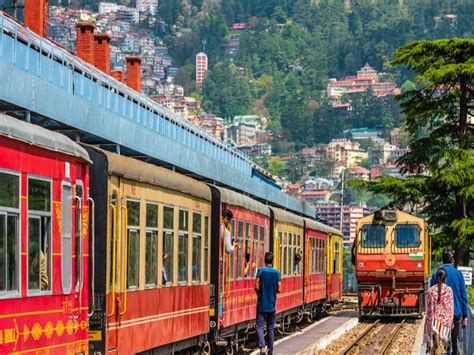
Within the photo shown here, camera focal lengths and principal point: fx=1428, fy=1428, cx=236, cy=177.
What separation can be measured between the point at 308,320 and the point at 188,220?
2352cm

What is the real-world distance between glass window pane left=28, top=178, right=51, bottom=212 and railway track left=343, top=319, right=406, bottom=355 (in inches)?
633

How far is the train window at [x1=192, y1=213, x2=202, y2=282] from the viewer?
20219mm

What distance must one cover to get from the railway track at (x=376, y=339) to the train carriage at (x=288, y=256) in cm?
191

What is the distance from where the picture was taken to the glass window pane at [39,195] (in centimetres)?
1190

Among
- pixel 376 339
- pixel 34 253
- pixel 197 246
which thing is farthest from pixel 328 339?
pixel 34 253

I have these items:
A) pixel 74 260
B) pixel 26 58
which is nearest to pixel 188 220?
pixel 74 260

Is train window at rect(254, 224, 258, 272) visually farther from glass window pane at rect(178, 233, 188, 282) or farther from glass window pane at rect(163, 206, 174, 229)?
glass window pane at rect(163, 206, 174, 229)

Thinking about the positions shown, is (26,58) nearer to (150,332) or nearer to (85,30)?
(150,332)

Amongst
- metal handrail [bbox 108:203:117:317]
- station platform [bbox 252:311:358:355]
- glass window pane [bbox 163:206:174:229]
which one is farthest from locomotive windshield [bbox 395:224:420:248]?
metal handrail [bbox 108:203:117:317]

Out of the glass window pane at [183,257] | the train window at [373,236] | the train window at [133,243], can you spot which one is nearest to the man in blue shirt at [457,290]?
the glass window pane at [183,257]

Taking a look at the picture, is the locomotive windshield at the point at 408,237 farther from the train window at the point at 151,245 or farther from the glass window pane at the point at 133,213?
the glass window pane at the point at 133,213

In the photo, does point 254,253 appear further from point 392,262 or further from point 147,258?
point 392,262

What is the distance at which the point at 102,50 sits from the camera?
5903 centimetres

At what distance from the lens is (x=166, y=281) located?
709 inches
